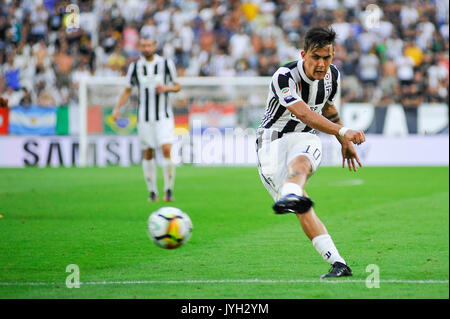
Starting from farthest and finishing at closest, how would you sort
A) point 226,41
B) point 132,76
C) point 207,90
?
1. point 226,41
2. point 207,90
3. point 132,76

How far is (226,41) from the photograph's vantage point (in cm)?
2484

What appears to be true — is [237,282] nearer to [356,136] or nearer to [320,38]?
[356,136]

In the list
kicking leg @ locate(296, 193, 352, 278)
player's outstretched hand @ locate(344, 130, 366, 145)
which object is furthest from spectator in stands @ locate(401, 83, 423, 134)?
player's outstretched hand @ locate(344, 130, 366, 145)

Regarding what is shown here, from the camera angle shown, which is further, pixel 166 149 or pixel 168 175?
pixel 166 149

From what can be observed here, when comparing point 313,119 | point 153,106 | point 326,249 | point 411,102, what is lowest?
point 326,249

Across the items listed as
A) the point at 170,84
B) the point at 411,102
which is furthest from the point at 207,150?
the point at 170,84

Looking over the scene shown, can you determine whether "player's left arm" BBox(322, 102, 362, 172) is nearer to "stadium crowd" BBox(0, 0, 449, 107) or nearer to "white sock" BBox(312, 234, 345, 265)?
"white sock" BBox(312, 234, 345, 265)

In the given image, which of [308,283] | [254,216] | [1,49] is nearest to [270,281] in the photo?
[308,283]

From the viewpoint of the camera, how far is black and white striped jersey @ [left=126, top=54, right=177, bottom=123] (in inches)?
501

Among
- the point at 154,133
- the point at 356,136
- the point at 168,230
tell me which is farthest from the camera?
the point at 154,133

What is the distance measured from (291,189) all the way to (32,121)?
1699 cm

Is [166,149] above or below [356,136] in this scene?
above
